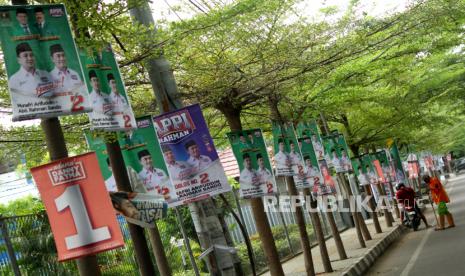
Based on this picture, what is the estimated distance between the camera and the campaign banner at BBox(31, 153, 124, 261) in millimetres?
4820

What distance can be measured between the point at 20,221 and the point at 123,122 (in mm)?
3344

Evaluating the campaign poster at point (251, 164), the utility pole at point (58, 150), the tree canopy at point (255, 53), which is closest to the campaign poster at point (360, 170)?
the tree canopy at point (255, 53)

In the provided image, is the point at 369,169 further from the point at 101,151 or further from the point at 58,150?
the point at 58,150

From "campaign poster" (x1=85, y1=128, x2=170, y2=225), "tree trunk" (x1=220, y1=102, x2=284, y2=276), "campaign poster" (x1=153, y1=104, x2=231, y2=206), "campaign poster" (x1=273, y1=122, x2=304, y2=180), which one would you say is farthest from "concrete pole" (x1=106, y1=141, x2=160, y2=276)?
"campaign poster" (x1=273, y1=122, x2=304, y2=180)

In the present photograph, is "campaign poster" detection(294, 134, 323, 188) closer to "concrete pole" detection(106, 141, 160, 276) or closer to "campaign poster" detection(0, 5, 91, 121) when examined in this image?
"concrete pole" detection(106, 141, 160, 276)

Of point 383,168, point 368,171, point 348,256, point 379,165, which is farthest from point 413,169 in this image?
point 348,256

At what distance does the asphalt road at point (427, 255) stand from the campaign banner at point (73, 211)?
27.9ft

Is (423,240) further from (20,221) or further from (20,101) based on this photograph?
(20,101)

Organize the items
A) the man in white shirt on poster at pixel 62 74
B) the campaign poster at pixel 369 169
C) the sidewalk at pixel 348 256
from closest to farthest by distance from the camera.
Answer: the man in white shirt on poster at pixel 62 74
the sidewalk at pixel 348 256
the campaign poster at pixel 369 169

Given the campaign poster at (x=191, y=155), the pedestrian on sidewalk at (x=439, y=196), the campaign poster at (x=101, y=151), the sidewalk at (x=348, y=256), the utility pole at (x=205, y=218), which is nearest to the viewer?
the campaign poster at (x=101, y=151)

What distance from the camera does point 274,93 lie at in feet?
42.9

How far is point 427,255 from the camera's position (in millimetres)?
15828

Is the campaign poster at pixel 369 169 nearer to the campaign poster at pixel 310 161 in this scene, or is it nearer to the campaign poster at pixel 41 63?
the campaign poster at pixel 310 161

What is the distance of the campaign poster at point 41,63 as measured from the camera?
15.8 feet
